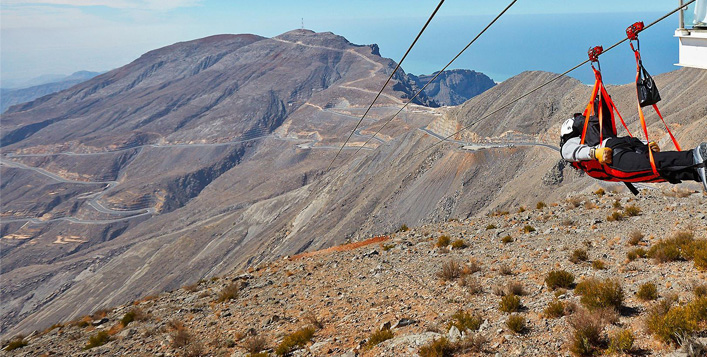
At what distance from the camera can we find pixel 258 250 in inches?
2429

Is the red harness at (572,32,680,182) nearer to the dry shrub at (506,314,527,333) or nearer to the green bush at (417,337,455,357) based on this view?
the dry shrub at (506,314,527,333)

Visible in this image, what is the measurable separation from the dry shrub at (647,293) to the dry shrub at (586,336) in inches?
62.1

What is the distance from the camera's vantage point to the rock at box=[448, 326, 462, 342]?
29.3 ft

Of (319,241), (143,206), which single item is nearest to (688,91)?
(319,241)

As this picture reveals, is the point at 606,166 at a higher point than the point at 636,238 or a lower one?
higher

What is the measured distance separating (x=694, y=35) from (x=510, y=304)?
20.2 feet

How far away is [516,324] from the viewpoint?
8734 mm

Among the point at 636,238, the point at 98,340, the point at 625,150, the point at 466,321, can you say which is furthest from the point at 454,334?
the point at 98,340

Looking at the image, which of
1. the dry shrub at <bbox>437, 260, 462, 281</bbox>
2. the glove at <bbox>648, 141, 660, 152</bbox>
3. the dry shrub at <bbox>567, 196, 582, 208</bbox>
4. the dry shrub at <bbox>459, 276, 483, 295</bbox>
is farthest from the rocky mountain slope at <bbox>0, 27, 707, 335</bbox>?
the glove at <bbox>648, 141, 660, 152</bbox>

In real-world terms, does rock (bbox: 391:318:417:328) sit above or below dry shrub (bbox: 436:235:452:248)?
above

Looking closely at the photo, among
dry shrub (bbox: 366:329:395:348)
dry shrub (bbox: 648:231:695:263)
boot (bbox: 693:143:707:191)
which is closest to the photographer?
boot (bbox: 693:143:707:191)

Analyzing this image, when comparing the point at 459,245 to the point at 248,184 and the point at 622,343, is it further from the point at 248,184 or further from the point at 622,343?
the point at 248,184

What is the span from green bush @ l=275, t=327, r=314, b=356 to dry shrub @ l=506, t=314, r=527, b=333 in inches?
192

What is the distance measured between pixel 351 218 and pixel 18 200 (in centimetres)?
15021
